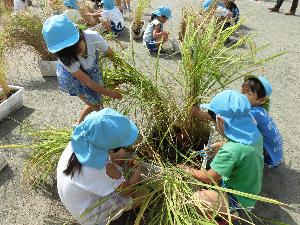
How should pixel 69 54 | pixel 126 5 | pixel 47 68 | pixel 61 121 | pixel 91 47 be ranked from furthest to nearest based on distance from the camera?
pixel 126 5 < pixel 47 68 < pixel 61 121 < pixel 91 47 < pixel 69 54

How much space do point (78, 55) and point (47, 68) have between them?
6.21ft

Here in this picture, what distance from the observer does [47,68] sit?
4262 millimetres

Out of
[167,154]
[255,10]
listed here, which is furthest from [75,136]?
[255,10]

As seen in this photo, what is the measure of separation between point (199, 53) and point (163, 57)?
9.11 ft

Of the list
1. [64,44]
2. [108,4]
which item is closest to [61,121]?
[64,44]

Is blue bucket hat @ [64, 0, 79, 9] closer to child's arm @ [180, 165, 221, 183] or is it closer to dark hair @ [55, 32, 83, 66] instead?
dark hair @ [55, 32, 83, 66]

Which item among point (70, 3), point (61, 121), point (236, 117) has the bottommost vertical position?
point (61, 121)

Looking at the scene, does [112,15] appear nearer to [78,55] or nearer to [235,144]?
[78,55]

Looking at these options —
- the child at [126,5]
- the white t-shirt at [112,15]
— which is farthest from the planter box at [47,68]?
the child at [126,5]

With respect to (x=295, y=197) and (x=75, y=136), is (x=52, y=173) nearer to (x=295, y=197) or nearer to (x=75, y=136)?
(x=75, y=136)

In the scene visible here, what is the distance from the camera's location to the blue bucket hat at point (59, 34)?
2.32m

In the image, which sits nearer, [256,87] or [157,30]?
[256,87]

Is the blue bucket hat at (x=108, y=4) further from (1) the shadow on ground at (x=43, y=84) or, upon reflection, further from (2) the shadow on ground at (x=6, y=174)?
(2) the shadow on ground at (x=6, y=174)

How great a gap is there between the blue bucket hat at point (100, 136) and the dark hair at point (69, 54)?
0.72 metres
